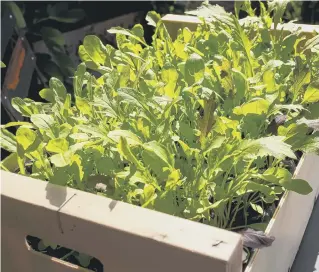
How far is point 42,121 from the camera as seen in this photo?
57 centimetres

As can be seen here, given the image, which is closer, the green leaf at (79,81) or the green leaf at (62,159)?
the green leaf at (62,159)

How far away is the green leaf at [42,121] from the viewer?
0.57 metres

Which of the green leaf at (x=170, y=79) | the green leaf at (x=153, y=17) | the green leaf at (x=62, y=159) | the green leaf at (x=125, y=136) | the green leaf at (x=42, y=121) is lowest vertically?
the green leaf at (x=62, y=159)

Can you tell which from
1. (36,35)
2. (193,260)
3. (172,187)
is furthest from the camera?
(36,35)

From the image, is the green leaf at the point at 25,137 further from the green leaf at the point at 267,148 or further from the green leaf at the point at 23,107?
the green leaf at the point at 267,148

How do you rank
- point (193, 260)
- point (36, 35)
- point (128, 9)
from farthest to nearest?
point (128, 9), point (36, 35), point (193, 260)

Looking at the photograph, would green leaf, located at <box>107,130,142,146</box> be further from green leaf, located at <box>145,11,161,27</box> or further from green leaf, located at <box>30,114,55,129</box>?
green leaf, located at <box>145,11,161,27</box>

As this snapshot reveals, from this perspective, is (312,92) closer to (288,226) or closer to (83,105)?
(288,226)

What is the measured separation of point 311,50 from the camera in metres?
0.75

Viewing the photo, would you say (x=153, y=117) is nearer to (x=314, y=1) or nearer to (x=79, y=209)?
(x=79, y=209)

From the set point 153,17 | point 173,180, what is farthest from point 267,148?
point 153,17

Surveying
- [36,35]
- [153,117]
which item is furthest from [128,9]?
[153,117]

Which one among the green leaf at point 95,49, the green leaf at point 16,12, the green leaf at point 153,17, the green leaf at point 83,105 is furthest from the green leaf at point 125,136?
the green leaf at point 16,12

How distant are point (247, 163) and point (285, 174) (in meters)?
0.05
